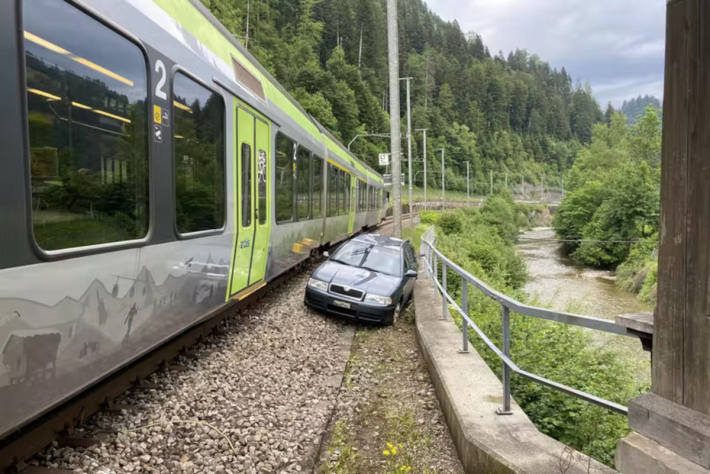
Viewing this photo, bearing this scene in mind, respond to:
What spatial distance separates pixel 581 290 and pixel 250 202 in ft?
88.8

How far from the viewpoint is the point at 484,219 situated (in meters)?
47.0

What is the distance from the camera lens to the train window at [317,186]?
38.9ft

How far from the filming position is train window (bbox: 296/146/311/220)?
10102 millimetres

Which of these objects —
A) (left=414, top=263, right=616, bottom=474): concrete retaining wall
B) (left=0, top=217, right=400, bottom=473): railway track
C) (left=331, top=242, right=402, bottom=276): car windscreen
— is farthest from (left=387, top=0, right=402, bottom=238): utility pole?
(left=0, top=217, right=400, bottom=473): railway track

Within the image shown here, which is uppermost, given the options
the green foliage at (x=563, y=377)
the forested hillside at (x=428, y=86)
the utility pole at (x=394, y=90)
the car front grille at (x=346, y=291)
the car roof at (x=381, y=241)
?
the forested hillside at (x=428, y=86)

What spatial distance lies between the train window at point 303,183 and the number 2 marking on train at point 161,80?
559cm

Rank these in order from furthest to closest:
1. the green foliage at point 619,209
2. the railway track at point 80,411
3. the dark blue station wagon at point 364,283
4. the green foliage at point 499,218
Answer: the green foliage at point 499,218 < the green foliage at point 619,209 < the dark blue station wagon at point 364,283 < the railway track at point 80,411

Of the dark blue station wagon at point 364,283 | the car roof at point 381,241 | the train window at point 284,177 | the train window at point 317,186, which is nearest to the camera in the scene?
the dark blue station wagon at point 364,283

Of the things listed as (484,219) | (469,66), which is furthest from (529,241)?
(469,66)

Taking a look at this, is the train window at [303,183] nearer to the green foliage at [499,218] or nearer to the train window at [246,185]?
the train window at [246,185]

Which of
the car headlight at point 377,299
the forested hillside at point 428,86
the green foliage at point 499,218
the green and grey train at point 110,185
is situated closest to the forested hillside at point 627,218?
the green foliage at point 499,218

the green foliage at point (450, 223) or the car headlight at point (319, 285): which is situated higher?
the green foliage at point (450, 223)

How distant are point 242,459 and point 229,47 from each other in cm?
506

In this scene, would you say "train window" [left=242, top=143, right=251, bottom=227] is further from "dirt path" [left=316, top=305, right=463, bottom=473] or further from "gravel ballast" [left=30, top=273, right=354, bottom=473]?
"dirt path" [left=316, top=305, right=463, bottom=473]
